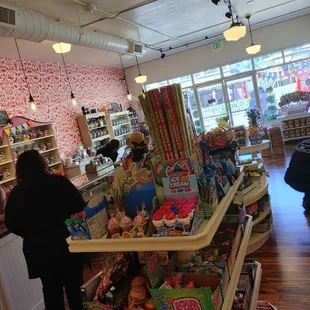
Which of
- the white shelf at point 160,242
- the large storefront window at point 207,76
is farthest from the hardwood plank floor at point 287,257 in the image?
the large storefront window at point 207,76

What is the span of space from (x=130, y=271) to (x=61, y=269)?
3.36 ft

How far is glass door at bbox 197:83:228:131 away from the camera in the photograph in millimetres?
10742

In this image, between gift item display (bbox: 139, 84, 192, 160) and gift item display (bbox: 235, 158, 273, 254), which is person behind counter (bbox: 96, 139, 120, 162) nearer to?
gift item display (bbox: 235, 158, 273, 254)

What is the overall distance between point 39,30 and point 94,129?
4.77 m

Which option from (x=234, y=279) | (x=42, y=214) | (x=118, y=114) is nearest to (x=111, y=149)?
(x=118, y=114)

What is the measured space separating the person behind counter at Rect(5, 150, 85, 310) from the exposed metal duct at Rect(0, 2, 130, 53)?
217cm

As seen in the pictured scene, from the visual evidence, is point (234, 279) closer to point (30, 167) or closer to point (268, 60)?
point (30, 167)

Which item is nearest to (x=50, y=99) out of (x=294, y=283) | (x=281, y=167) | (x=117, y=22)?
(x=117, y=22)

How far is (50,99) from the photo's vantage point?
294 inches

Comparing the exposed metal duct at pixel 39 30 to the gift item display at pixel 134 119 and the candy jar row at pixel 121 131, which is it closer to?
the candy jar row at pixel 121 131

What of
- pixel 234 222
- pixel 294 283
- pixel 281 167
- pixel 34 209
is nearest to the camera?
pixel 234 222

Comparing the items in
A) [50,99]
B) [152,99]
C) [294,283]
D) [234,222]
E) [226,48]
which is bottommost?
[294,283]

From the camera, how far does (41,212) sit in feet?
7.18

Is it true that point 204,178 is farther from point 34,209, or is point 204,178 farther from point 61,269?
point 61,269
